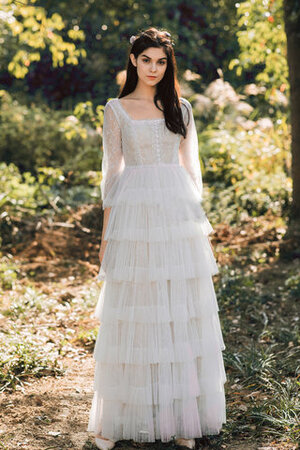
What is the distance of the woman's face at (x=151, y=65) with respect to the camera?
264 cm

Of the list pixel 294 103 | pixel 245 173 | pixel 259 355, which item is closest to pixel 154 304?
pixel 259 355

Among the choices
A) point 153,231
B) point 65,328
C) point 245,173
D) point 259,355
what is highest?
point 153,231

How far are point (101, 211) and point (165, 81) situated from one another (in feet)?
13.1

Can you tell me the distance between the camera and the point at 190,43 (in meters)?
11.1

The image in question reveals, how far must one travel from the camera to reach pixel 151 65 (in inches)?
104

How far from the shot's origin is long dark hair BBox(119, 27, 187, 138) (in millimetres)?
2646

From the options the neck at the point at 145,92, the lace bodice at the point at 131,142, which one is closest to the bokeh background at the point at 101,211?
the lace bodice at the point at 131,142

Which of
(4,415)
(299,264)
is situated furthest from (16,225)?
(4,415)

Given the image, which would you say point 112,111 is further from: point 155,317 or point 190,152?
point 155,317

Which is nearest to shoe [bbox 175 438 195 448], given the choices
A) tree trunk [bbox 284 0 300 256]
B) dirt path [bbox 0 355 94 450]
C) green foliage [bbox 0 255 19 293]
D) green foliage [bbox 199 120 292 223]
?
dirt path [bbox 0 355 94 450]

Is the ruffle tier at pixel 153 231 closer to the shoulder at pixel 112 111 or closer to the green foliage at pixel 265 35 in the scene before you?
the shoulder at pixel 112 111

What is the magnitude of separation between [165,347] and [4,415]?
1078mm

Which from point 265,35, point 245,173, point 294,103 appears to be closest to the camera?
point 294,103

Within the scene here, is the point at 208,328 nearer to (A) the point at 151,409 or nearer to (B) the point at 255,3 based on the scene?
(A) the point at 151,409
